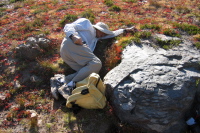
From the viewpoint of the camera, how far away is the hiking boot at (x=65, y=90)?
665 cm

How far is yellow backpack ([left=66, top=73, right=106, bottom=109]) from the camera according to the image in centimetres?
618

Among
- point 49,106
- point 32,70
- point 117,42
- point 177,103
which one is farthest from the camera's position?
point 117,42

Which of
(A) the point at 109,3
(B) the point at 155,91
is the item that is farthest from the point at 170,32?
(A) the point at 109,3

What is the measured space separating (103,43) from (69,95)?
3569mm

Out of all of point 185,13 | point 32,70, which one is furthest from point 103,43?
point 185,13

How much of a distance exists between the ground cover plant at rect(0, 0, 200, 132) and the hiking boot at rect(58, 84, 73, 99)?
0.48 metres

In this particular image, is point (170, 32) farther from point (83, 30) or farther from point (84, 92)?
point (84, 92)

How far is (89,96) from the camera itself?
6.24m

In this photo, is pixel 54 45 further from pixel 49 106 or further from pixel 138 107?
pixel 138 107

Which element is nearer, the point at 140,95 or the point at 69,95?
the point at 140,95

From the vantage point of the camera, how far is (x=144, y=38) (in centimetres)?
879

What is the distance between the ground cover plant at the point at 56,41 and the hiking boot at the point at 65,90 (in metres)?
0.48

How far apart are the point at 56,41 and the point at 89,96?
4.72 m

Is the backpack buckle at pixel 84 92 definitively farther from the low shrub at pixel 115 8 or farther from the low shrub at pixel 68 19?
the low shrub at pixel 115 8
